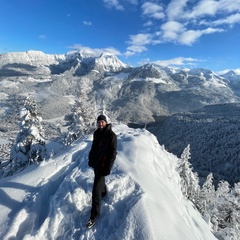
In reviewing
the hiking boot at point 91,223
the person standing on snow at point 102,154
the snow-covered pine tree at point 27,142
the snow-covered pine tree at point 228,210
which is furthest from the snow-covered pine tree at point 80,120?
→ the hiking boot at point 91,223

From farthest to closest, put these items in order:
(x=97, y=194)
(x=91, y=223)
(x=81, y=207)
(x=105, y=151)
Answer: (x=81, y=207) < (x=105, y=151) < (x=97, y=194) < (x=91, y=223)

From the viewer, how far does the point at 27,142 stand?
77.4 feet

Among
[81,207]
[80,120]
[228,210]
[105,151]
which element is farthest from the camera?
[80,120]

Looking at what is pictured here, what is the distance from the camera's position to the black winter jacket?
718 cm

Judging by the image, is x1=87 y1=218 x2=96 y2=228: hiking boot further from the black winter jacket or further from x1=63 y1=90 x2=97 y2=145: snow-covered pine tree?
x1=63 y1=90 x2=97 y2=145: snow-covered pine tree

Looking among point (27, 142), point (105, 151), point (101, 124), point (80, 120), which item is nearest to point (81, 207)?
point (105, 151)

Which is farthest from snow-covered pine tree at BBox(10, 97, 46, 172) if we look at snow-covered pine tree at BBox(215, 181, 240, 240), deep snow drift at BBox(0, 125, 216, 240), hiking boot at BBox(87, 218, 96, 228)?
hiking boot at BBox(87, 218, 96, 228)

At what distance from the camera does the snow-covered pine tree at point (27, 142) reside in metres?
23.3

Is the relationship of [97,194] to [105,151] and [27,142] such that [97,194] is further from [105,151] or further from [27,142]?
[27,142]

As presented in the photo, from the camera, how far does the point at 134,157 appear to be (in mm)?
10852

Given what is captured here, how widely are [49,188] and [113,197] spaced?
2.29 meters

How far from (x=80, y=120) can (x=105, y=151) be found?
2292cm

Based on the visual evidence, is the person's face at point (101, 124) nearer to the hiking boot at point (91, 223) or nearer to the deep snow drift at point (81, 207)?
the deep snow drift at point (81, 207)

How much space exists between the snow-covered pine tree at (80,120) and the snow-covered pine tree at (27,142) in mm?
5257
